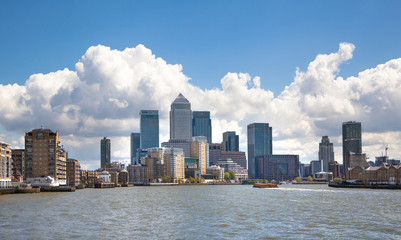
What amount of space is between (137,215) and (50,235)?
1121 inches

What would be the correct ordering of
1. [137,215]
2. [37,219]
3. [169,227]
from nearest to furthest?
[169,227] → [37,219] → [137,215]

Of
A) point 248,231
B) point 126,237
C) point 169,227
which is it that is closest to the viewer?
point 126,237

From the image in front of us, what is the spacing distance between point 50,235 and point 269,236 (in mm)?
28654

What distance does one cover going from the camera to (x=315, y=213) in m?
94.5

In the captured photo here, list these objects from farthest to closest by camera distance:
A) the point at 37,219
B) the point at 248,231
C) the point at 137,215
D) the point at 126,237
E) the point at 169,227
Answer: the point at 137,215 → the point at 37,219 → the point at 169,227 → the point at 248,231 → the point at 126,237

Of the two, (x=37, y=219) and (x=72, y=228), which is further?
(x=37, y=219)

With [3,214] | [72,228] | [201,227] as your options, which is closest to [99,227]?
[72,228]

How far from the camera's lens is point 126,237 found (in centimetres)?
6431

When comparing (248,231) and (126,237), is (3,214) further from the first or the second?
(248,231)

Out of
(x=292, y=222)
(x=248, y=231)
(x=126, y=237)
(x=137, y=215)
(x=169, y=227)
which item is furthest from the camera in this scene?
(x=137, y=215)

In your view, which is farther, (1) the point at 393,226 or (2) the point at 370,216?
(2) the point at 370,216

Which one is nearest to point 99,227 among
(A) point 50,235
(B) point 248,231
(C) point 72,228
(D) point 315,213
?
(C) point 72,228

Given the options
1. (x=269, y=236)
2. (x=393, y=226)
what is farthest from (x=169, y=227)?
(x=393, y=226)

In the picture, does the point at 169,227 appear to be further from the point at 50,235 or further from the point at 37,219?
the point at 37,219
